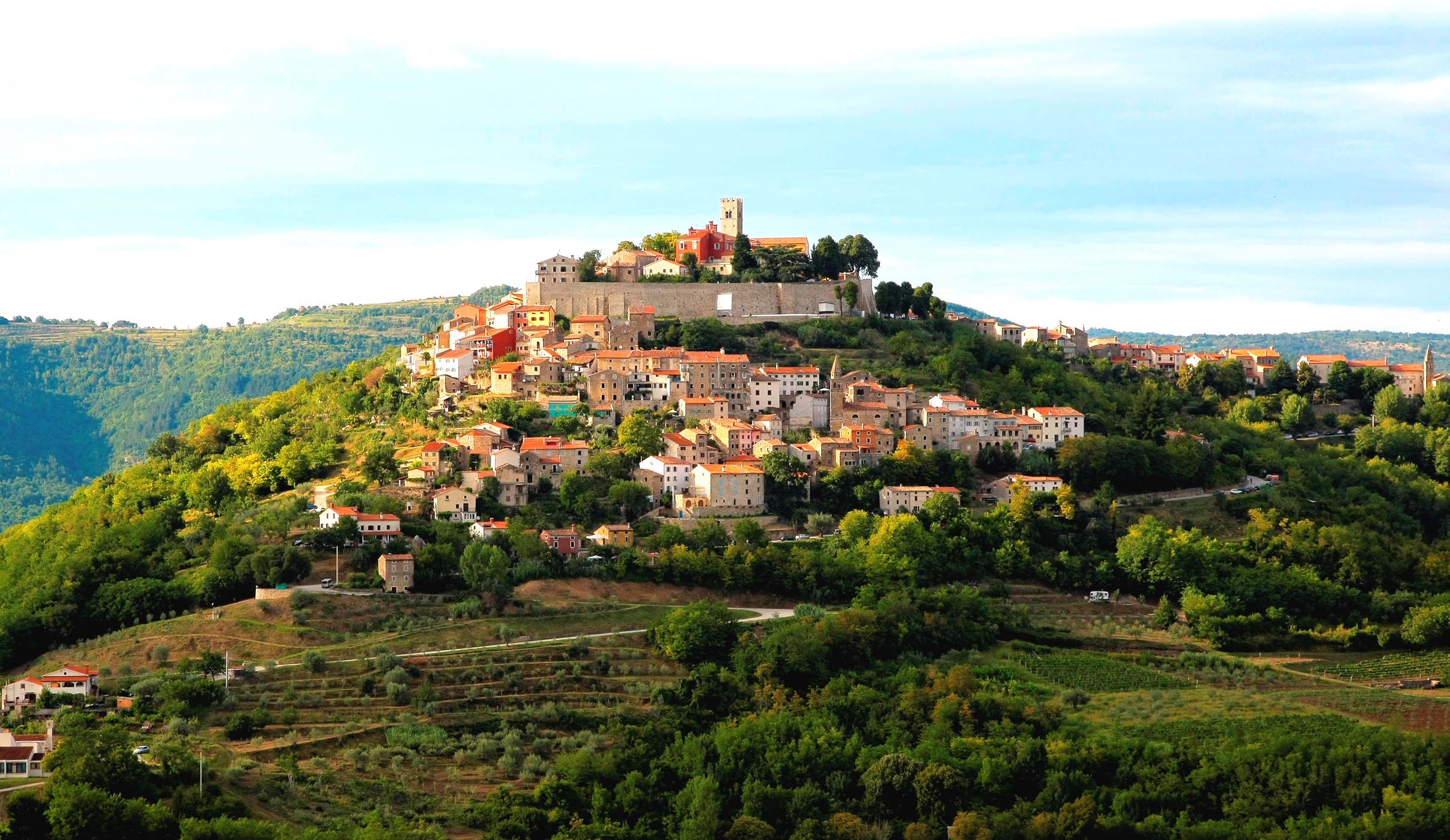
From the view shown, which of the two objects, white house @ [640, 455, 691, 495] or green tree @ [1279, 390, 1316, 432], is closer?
white house @ [640, 455, 691, 495]

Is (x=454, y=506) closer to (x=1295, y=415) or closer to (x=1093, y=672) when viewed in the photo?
(x=1093, y=672)

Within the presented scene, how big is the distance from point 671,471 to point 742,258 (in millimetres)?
19267

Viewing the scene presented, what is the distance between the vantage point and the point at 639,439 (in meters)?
55.5

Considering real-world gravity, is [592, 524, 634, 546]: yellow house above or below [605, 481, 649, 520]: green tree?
below

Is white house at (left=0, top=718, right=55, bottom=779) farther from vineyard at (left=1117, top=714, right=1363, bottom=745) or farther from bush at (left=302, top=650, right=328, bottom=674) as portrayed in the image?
vineyard at (left=1117, top=714, right=1363, bottom=745)

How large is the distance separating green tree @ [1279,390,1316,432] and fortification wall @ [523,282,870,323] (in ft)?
65.5

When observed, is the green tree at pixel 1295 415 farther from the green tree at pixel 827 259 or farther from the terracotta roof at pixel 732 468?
the terracotta roof at pixel 732 468

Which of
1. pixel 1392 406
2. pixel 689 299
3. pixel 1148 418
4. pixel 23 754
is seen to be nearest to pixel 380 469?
pixel 689 299

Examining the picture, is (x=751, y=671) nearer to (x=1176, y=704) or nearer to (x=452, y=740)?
(x=452, y=740)

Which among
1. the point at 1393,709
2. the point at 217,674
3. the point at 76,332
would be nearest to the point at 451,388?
the point at 217,674

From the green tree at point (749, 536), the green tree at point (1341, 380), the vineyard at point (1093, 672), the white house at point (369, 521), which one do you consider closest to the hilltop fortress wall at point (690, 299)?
the green tree at point (749, 536)

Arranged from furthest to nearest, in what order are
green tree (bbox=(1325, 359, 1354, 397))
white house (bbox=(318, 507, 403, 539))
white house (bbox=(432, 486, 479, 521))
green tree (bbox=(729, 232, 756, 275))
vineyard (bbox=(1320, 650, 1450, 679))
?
green tree (bbox=(1325, 359, 1354, 397)), green tree (bbox=(729, 232, 756, 275)), white house (bbox=(432, 486, 479, 521)), white house (bbox=(318, 507, 403, 539)), vineyard (bbox=(1320, 650, 1450, 679))

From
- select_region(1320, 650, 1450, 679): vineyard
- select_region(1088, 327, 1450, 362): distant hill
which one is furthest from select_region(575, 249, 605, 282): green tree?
select_region(1088, 327, 1450, 362): distant hill

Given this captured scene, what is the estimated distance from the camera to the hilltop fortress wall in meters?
68.7
